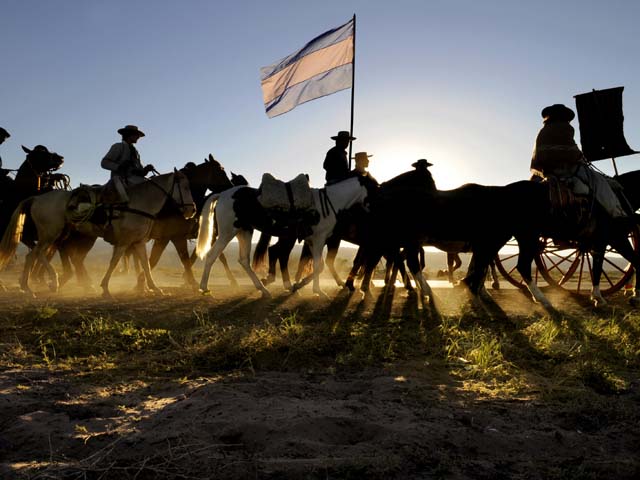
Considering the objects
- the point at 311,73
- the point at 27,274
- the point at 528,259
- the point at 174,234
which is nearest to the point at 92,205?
the point at 27,274

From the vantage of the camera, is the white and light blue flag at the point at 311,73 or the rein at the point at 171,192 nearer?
the rein at the point at 171,192

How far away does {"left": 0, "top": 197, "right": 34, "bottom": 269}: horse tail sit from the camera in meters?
9.24

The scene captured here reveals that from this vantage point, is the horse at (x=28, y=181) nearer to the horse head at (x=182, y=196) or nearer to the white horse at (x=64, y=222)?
the white horse at (x=64, y=222)

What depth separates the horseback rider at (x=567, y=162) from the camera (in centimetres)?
802

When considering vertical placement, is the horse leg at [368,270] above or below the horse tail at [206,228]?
below

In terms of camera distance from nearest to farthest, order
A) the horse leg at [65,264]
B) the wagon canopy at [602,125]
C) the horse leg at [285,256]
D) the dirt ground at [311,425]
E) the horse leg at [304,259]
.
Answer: the dirt ground at [311,425], the wagon canopy at [602,125], the horse leg at [285,256], the horse leg at [65,264], the horse leg at [304,259]

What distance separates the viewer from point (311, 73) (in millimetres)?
13414

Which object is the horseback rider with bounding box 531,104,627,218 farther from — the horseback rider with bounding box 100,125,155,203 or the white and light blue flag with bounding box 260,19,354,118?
the horseback rider with bounding box 100,125,155,203

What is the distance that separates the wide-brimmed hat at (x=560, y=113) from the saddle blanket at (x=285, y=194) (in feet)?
14.1

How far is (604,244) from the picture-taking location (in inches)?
328

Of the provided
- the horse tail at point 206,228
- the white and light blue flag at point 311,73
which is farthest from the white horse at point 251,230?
the white and light blue flag at point 311,73

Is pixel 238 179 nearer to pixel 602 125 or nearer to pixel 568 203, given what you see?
pixel 568 203

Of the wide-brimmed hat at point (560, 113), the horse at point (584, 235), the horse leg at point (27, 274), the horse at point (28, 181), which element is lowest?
the horse leg at point (27, 274)

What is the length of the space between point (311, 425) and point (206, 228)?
7242 millimetres
